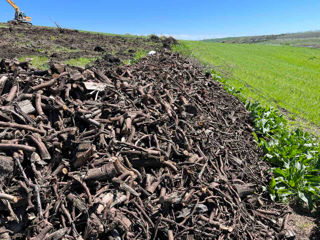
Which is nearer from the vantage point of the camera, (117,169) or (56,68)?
(117,169)

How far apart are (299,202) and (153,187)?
2943 millimetres

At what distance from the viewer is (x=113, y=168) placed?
2826 mm

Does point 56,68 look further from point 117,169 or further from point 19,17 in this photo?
point 19,17

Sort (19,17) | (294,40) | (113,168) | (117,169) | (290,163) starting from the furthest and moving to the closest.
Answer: (294,40)
(19,17)
(290,163)
(117,169)
(113,168)

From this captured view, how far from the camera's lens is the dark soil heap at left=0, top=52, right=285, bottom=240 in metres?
2.54

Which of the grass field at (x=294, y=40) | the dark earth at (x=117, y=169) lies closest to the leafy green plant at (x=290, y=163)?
the dark earth at (x=117, y=169)

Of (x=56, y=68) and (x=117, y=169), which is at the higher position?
(x=56, y=68)

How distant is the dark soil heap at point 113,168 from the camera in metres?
2.54

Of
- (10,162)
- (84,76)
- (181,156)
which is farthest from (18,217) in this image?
(84,76)

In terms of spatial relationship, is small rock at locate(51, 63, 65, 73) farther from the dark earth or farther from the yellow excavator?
the yellow excavator

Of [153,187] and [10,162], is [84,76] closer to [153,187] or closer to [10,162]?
[10,162]

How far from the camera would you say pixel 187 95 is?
210 inches

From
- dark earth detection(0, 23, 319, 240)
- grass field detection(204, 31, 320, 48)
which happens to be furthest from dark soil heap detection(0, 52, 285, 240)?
grass field detection(204, 31, 320, 48)

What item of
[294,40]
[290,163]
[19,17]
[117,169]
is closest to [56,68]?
[117,169]
